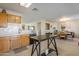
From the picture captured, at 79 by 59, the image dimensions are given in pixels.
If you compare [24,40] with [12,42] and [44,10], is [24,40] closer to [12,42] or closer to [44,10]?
[12,42]

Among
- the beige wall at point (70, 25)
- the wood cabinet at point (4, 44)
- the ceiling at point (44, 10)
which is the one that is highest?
the ceiling at point (44, 10)

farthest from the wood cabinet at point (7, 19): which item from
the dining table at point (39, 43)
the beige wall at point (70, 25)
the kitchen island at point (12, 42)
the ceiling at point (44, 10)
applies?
the beige wall at point (70, 25)

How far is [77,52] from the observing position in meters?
1.74

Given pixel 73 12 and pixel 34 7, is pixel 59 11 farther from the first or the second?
pixel 34 7

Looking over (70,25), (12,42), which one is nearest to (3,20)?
(12,42)

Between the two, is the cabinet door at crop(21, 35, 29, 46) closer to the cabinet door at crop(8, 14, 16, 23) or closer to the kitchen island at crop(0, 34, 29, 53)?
the kitchen island at crop(0, 34, 29, 53)

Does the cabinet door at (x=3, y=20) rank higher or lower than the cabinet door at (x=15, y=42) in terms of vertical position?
higher

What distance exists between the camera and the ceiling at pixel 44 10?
174 centimetres

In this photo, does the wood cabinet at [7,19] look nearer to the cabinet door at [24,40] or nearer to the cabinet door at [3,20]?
the cabinet door at [3,20]

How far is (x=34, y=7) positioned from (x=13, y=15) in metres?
0.41

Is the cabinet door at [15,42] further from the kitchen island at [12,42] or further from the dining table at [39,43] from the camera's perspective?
the dining table at [39,43]

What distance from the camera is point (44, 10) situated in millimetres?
1787

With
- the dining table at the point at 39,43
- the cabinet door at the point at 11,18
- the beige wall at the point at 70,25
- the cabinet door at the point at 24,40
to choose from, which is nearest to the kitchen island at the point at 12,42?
the cabinet door at the point at 24,40

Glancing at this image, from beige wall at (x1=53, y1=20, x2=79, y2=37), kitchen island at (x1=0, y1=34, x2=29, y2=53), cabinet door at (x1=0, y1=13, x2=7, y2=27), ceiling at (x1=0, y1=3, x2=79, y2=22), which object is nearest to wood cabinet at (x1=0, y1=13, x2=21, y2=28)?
cabinet door at (x1=0, y1=13, x2=7, y2=27)
